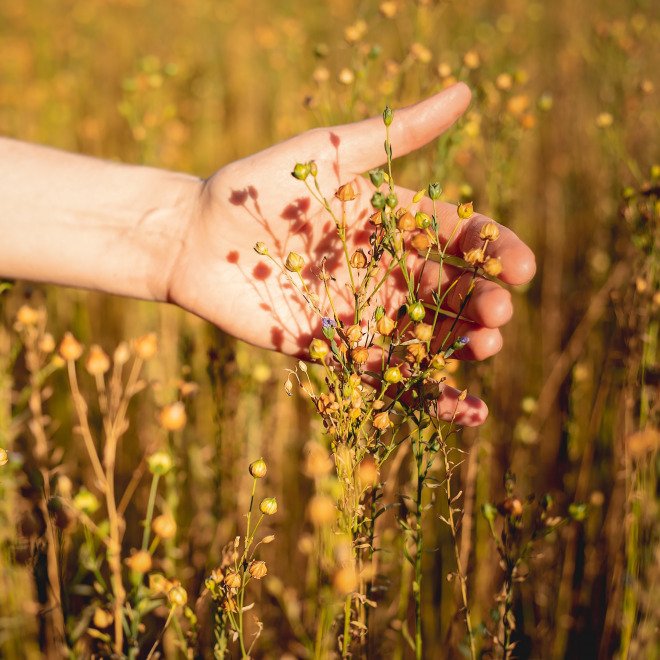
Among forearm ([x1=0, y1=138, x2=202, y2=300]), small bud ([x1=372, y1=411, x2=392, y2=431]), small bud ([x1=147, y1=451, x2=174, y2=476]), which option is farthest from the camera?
forearm ([x1=0, y1=138, x2=202, y2=300])

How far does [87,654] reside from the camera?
3.42ft

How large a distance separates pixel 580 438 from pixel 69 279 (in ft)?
4.14

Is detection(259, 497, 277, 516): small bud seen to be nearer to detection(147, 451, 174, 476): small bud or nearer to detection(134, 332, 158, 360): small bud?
detection(147, 451, 174, 476): small bud

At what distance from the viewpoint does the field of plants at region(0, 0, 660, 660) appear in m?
0.72

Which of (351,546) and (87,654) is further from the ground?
(351,546)

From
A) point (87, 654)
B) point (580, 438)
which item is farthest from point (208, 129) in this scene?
point (87, 654)

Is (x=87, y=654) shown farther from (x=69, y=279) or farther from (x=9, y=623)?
(x=69, y=279)

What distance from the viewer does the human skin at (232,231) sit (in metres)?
0.94

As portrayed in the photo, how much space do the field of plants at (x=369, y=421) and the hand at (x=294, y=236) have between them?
15 millimetres

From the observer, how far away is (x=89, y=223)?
1206 mm

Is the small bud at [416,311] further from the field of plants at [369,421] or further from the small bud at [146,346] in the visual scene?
the small bud at [146,346]

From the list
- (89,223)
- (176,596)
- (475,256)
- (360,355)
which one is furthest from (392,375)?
(89,223)

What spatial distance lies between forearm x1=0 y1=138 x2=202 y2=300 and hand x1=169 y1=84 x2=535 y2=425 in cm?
7

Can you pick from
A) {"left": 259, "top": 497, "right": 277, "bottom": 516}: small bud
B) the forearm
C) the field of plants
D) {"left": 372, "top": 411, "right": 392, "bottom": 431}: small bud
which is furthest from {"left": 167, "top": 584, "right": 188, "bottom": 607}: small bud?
the forearm
